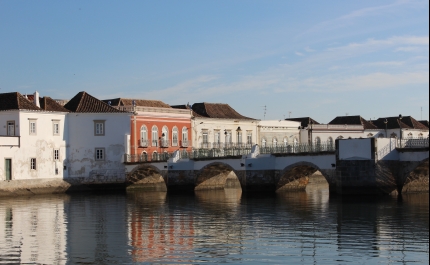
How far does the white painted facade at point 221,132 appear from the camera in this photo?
55875mm

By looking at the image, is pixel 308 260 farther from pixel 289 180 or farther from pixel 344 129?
pixel 344 129

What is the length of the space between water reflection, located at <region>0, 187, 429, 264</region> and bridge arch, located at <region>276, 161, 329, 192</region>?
280 centimetres

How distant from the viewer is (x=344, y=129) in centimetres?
6825

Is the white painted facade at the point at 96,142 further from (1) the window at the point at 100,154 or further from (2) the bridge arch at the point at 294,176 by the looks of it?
(2) the bridge arch at the point at 294,176

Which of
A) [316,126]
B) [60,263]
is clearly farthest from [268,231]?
[316,126]

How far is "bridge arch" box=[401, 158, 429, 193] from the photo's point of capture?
34.7 meters

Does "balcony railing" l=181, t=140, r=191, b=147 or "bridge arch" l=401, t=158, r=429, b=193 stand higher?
"balcony railing" l=181, t=140, r=191, b=147

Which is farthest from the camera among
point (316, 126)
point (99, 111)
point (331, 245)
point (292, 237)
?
point (316, 126)

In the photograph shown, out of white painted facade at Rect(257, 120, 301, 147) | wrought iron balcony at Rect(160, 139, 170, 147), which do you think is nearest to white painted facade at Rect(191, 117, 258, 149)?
white painted facade at Rect(257, 120, 301, 147)

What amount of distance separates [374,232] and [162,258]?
319 inches

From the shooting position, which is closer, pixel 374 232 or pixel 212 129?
pixel 374 232

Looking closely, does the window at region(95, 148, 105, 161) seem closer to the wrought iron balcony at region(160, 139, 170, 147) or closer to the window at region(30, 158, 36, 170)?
the window at region(30, 158, 36, 170)

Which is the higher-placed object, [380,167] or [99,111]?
[99,111]

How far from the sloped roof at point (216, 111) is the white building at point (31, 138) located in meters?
14.2
